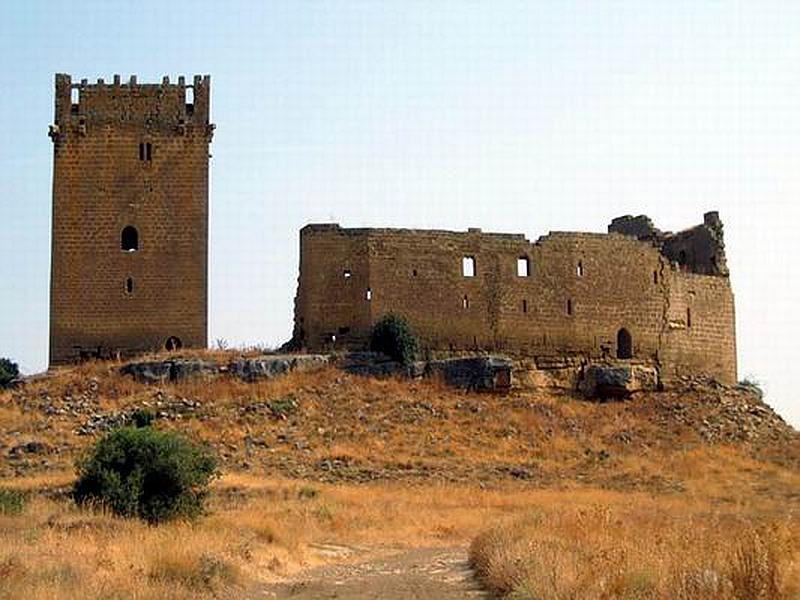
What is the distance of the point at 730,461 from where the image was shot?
2692 cm

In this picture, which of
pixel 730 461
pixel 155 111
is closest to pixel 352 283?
pixel 155 111

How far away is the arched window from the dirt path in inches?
643

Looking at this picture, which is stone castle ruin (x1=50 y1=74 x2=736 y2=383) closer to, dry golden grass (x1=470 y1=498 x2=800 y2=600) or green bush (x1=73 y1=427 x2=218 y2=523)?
green bush (x1=73 y1=427 x2=218 y2=523)

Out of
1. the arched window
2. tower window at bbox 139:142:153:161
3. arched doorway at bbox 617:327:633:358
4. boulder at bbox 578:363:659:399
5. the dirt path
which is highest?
tower window at bbox 139:142:153:161

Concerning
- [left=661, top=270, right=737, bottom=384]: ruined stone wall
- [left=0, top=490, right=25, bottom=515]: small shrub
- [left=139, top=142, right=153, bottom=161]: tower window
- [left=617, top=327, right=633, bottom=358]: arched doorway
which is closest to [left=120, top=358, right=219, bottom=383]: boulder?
[left=139, top=142, right=153, bottom=161]: tower window

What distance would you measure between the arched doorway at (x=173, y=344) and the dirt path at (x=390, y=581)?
14.9 m

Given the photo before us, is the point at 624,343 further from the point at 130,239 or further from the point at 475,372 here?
the point at 130,239

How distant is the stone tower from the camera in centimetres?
2945

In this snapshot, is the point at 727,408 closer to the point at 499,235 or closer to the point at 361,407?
the point at 499,235

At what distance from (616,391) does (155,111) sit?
1414 centimetres

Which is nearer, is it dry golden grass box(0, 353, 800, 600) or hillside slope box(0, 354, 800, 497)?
dry golden grass box(0, 353, 800, 600)

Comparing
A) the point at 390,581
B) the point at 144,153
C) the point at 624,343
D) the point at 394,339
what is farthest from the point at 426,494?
the point at 144,153

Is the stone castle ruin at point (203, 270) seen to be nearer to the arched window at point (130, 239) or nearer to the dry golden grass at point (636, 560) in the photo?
the arched window at point (130, 239)

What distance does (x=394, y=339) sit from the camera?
93.2 ft
